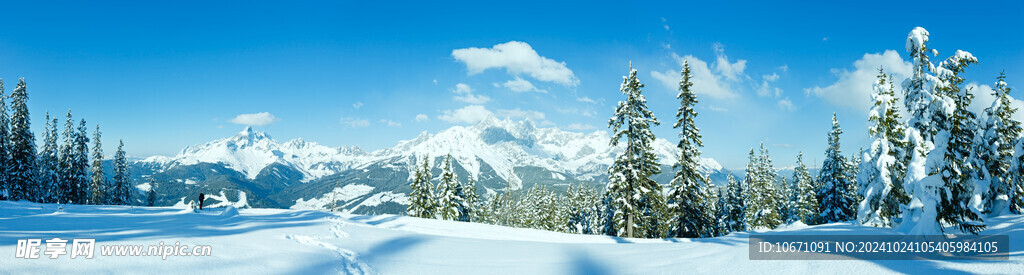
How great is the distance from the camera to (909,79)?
13.4 m

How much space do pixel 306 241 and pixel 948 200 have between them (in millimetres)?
16479

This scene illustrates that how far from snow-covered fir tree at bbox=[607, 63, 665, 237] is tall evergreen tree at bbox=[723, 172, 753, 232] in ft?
85.7

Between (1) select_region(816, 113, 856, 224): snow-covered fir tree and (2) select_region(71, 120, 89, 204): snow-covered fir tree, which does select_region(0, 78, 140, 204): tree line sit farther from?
(1) select_region(816, 113, 856, 224): snow-covered fir tree

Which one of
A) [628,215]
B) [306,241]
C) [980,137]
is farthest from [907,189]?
[306,241]

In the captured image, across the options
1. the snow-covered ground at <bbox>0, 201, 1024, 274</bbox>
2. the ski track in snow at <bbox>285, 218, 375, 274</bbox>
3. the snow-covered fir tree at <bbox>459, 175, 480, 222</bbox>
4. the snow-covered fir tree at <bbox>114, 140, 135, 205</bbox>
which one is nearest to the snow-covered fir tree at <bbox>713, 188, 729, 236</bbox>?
the snow-covered fir tree at <bbox>459, 175, 480, 222</bbox>

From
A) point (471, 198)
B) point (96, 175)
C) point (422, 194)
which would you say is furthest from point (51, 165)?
point (471, 198)

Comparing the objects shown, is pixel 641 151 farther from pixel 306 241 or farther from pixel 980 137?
pixel 306 241

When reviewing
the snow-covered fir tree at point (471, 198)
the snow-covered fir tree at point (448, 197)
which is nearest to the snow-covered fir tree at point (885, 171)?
the snow-covered fir tree at point (448, 197)

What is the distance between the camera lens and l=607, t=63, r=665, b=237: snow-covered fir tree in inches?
982

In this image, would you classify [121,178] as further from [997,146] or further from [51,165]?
[997,146]

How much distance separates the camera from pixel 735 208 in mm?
47406

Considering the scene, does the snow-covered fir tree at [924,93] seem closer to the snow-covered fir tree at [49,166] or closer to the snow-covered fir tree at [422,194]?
the snow-covered fir tree at [422,194]

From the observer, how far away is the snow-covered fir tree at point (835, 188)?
36.2 meters

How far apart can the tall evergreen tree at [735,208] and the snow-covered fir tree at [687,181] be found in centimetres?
2281
